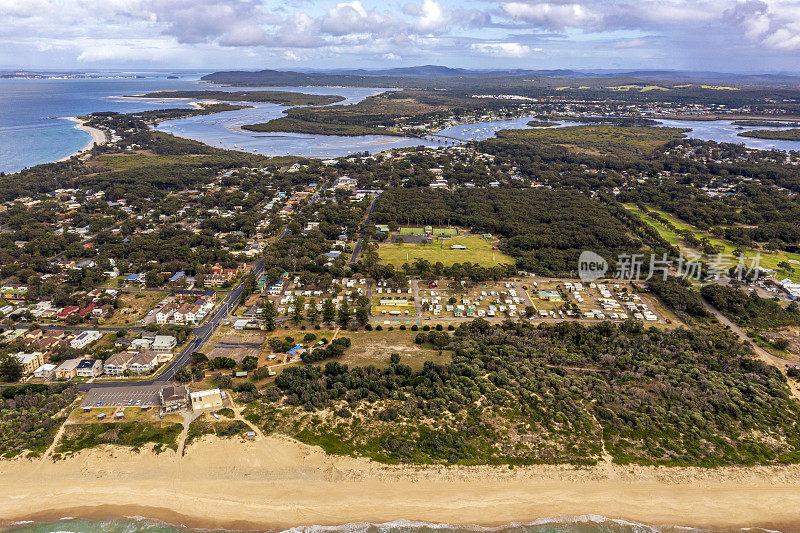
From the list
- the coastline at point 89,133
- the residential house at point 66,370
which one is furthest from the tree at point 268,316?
the coastline at point 89,133

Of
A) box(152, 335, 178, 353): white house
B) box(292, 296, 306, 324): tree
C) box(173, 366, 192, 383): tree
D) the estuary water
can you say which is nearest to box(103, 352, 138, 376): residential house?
box(152, 335, 178, 353): white house

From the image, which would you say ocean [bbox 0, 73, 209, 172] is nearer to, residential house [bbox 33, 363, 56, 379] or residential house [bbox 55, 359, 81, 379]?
residential house [bbox 33, 363, 56, 379]

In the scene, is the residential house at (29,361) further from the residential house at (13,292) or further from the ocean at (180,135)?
the ocean at (180,135)

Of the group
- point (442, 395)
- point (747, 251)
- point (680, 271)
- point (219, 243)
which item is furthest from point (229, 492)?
point (747, 251)

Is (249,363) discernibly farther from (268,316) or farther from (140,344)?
(140,344)

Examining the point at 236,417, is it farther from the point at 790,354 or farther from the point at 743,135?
the point at 743,135

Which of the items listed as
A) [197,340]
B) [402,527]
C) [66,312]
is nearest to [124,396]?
[197,340]
